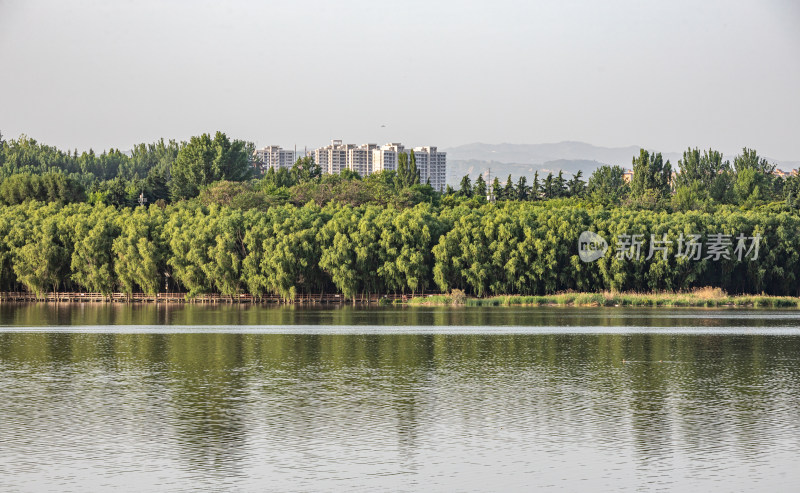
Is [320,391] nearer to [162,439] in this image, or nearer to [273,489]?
[162,439]

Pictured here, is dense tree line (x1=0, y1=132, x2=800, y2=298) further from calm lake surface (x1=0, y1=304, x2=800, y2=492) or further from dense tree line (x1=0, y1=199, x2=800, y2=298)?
calm lake surface (x1=0, y1=304, x2=800, y2=492)

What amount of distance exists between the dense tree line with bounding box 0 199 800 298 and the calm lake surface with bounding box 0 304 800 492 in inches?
884

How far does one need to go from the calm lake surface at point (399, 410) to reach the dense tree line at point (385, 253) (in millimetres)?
22449

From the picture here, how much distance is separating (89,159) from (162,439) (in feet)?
379

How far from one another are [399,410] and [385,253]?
42140 millimetres

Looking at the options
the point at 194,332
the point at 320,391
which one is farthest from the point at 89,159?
the point at 320,391

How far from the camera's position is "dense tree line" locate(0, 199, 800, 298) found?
6078 centimetres

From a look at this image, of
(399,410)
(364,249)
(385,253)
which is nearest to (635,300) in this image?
(385,253)

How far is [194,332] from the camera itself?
38.4 metres

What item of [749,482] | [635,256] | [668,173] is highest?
[668,173]

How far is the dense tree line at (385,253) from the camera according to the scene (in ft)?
199

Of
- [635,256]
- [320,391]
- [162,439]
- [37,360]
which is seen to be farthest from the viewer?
[635,256]

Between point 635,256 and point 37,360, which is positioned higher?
point 635,256

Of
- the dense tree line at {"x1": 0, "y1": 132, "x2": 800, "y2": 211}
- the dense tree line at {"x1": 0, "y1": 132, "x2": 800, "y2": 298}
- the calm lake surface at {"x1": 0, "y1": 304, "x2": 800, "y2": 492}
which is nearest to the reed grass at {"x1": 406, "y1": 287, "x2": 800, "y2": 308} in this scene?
the dense tree line at {"x1": 0, "y1": 132, "x2": 800, "y2": 298}
